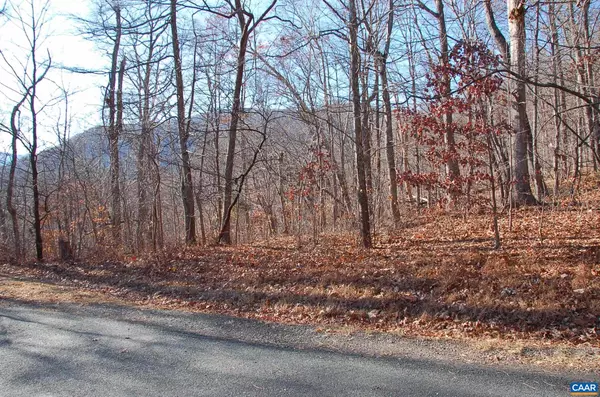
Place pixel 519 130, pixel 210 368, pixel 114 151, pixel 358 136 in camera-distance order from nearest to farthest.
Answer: pixel 210 368
pixel 358 136
pixel 519 130
pixel 114 151

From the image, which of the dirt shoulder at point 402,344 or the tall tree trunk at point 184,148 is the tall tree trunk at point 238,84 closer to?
the tall tree trunk at point 184,148

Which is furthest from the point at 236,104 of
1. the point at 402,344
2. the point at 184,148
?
the point at 402,344

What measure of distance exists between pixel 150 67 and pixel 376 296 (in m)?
15.4

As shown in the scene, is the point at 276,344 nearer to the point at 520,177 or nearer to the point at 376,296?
the point at 376,296

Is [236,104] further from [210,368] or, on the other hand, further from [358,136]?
[210,368]

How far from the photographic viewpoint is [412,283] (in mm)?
6793

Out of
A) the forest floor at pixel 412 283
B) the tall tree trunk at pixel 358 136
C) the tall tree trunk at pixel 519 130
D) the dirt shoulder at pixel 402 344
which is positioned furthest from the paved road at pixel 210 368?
the tall tree trunk at pixel 519 130

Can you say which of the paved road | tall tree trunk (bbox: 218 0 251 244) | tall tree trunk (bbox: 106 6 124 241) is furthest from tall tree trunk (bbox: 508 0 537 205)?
tall tree trunk (bbox: 106 6 124 241)

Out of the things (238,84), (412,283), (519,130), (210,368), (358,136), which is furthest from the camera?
(238,84)

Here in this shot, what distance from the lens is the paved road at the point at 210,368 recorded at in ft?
12.4

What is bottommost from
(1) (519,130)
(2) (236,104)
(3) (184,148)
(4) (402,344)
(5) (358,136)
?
(4) (402,344)

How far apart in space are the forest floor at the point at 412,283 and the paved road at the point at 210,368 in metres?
0.75

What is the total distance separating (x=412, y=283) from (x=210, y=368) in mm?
3700

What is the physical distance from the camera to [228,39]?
42.0ft
